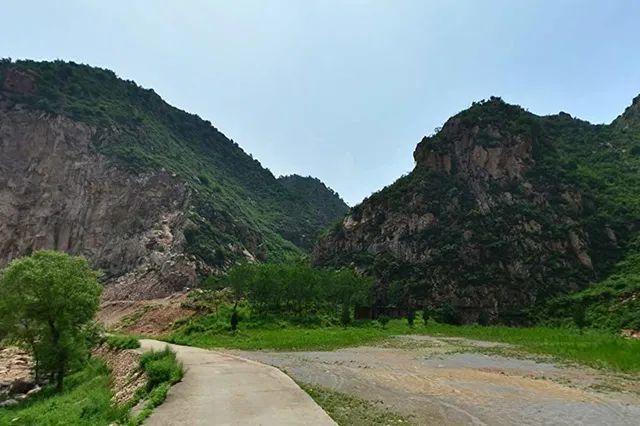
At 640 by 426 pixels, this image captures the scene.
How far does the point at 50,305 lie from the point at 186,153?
119381 millimetres

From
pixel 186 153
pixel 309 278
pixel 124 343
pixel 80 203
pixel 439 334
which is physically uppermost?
pixel 186 153

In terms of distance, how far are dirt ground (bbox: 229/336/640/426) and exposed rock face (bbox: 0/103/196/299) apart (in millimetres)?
65256

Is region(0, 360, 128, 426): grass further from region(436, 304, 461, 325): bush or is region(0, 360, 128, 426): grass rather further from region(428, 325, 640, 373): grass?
region(436, 304, 461, 325): bush

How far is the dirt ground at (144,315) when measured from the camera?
62.1 meters

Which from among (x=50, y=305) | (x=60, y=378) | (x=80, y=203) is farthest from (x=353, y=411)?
(x=80, y=203)

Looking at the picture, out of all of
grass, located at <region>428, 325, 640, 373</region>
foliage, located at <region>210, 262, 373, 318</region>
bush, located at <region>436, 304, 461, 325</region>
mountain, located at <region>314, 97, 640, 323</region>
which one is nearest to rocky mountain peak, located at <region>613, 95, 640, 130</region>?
mountain, located at <region>314, 97, 640, 323</region>

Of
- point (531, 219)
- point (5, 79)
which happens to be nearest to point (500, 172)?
point (531, 219)

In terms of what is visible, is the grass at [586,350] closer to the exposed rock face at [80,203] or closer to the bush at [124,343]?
the bush at [124,343]

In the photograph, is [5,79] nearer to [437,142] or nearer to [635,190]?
[437,142]

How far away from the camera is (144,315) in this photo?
67.4 metres

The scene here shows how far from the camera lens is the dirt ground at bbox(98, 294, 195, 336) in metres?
62.1

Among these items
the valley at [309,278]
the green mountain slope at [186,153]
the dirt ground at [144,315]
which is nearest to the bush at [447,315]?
the valley at [309,278]

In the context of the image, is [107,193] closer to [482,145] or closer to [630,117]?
[482,145]

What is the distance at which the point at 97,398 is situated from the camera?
22.3 m
